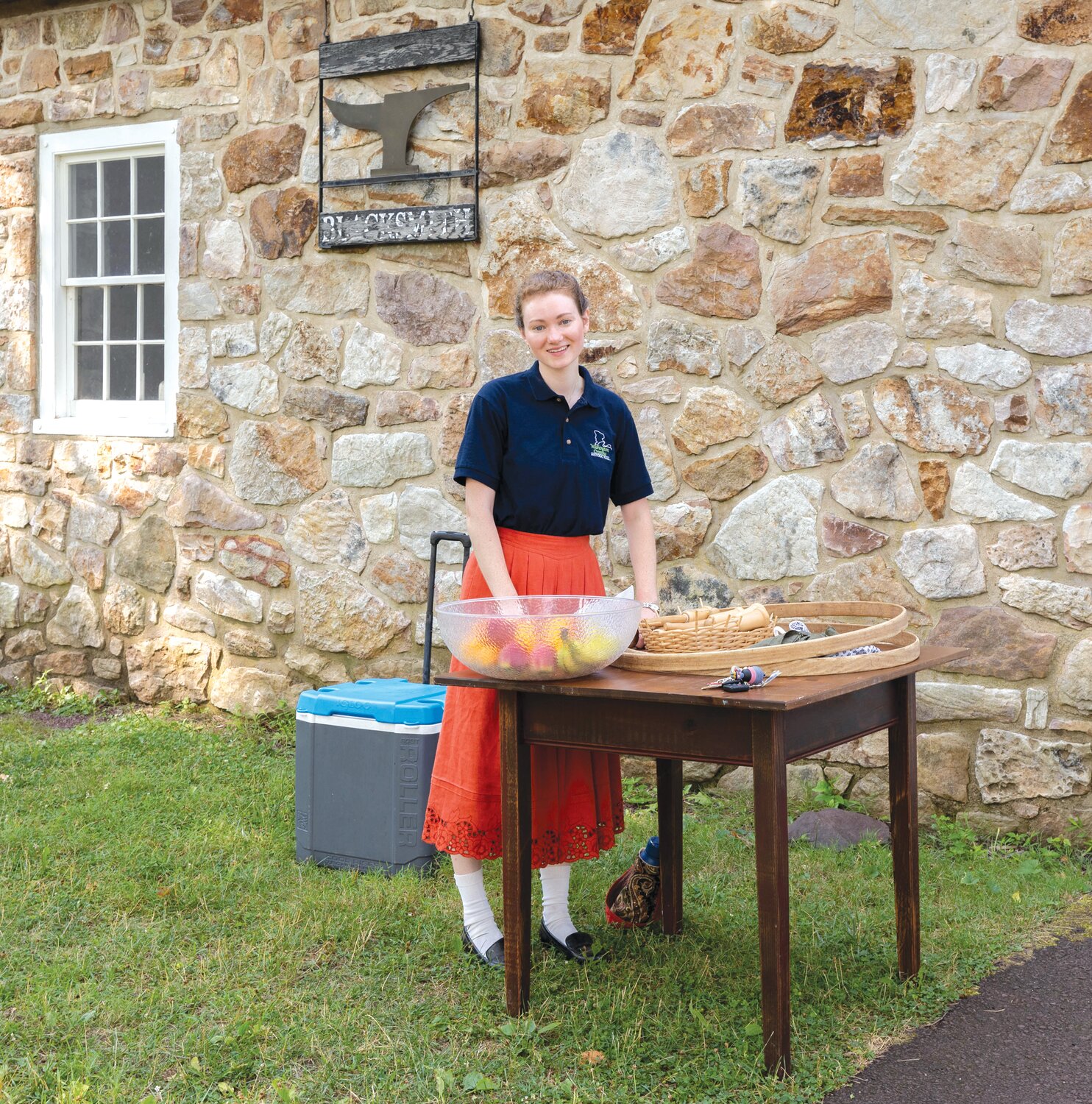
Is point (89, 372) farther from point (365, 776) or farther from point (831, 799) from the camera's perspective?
point (831, 799)

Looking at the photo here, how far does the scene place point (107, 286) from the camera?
21.6 ft

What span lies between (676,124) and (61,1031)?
383 cm

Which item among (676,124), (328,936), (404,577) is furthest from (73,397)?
(328,936)

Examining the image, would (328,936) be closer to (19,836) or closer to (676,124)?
(19,836)

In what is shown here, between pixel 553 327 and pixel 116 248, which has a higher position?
pixel 116 248

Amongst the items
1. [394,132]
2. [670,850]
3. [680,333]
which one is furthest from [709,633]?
[394,132]

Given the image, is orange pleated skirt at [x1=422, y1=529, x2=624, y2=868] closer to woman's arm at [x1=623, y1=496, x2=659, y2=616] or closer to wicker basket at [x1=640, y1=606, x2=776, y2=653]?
woman's arm at [x1=623, y1=496, x2=659, y2=616]

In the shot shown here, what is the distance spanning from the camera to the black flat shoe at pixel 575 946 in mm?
3428

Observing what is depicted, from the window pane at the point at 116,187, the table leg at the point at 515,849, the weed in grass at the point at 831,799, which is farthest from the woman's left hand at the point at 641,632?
the window pane at the point at 116,187

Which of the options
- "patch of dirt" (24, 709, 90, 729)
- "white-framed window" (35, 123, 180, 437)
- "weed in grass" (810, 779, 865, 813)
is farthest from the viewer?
"white-framed window" (35, 123, 180, 437)

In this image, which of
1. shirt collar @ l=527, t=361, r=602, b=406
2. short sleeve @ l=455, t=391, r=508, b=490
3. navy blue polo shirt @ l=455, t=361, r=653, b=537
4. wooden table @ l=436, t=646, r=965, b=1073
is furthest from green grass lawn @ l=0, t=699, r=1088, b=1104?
shirt collar @ l=527, t=361, r=602, b=406

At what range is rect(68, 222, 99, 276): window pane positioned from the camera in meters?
6.64

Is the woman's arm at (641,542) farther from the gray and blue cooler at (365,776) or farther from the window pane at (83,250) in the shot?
the window pane at (83,250)

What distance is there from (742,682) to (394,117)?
372cm
